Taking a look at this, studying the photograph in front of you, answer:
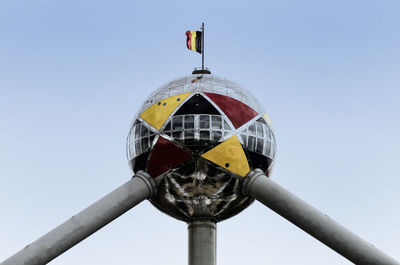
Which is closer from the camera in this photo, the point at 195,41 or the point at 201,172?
the point at 201,172

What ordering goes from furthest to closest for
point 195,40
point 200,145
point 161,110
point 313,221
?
point 195,40 < point 161,110 < point 200,145 < point 313,221

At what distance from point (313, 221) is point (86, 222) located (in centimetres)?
591

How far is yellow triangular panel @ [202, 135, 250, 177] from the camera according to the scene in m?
15.8

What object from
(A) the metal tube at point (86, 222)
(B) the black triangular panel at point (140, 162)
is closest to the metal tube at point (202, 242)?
(A) the metal tube at point (86, 222)

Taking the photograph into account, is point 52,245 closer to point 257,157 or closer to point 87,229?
point 87,229

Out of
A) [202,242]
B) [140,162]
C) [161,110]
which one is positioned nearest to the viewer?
[161,110]

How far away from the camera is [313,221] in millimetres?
15172

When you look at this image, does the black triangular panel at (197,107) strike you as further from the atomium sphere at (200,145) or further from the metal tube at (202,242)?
the metal tube at (202,242)

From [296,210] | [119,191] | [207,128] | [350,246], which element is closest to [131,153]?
[119,191]

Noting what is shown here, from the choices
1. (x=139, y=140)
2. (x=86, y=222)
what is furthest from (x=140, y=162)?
(x=86, y=222)

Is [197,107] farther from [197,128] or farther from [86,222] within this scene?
[86,222]

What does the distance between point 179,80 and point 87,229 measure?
→ 5.37m

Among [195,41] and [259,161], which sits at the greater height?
[195,41]

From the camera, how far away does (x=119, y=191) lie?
16047 millimetres
